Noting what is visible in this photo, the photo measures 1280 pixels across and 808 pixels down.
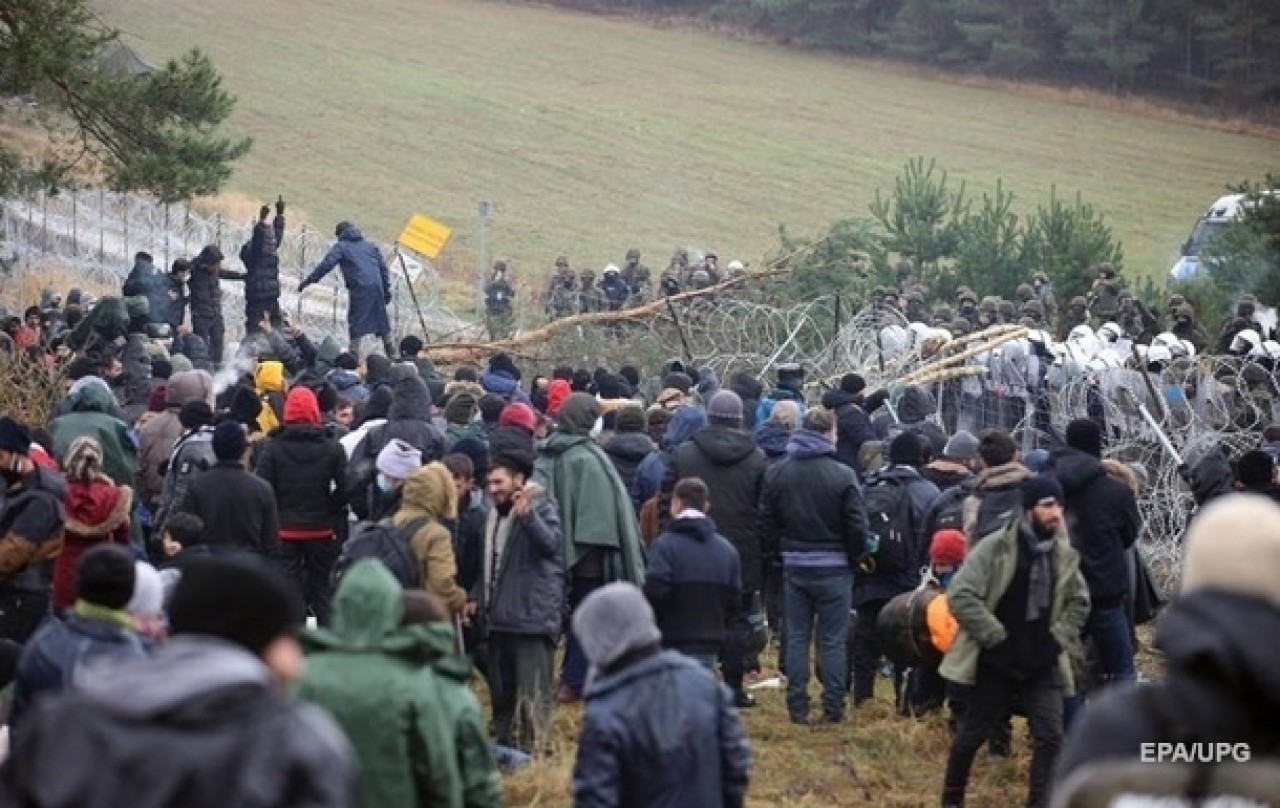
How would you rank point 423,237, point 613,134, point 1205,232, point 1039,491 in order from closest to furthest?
1. point 1039,491
2. point 423,237
3. point 1205,232
4. point 613,134

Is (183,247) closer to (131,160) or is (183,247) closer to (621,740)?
(131,160)

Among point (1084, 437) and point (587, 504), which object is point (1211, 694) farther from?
point (587, 504)

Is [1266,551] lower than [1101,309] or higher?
higher

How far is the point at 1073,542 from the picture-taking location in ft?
36.7

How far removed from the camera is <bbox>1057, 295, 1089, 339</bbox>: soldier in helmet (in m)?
25.2

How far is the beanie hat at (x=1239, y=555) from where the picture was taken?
13.6 feet

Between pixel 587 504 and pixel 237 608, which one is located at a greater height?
pixel 237 608

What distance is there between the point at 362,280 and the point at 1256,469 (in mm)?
13148

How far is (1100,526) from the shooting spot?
11.2 metres

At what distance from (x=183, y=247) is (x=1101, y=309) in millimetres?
13376

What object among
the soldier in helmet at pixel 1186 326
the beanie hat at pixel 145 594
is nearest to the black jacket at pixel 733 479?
the beanie hat at pixel 145 594

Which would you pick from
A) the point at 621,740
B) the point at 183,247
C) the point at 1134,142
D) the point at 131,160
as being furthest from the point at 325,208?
the point at 621,740

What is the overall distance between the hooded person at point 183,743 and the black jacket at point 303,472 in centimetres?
826

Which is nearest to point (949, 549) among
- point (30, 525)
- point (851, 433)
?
point (851, 433)
